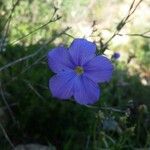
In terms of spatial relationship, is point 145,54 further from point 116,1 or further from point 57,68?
point 57,68

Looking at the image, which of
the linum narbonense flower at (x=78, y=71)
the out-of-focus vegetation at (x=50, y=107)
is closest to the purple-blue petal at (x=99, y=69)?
the linum narbonense flower at (x=78, y=71)

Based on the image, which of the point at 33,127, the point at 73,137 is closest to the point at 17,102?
the point at 33,127

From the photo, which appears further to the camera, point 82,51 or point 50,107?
point 50,107

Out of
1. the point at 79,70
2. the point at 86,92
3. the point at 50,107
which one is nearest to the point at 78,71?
the point at 79,70

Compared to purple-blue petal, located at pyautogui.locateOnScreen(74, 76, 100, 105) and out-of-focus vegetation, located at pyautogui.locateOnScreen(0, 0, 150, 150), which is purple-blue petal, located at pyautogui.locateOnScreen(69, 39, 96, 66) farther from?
out-of-focus vegetation, located at pyautogui.locateOnScreen(0, 0, 150, 150)

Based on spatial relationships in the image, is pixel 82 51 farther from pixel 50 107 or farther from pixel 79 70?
pixel 50 107

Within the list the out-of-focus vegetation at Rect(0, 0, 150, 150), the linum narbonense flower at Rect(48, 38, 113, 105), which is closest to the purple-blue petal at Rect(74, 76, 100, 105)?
the linum narbonense flower at Rect(48, 38, 113, 105)
